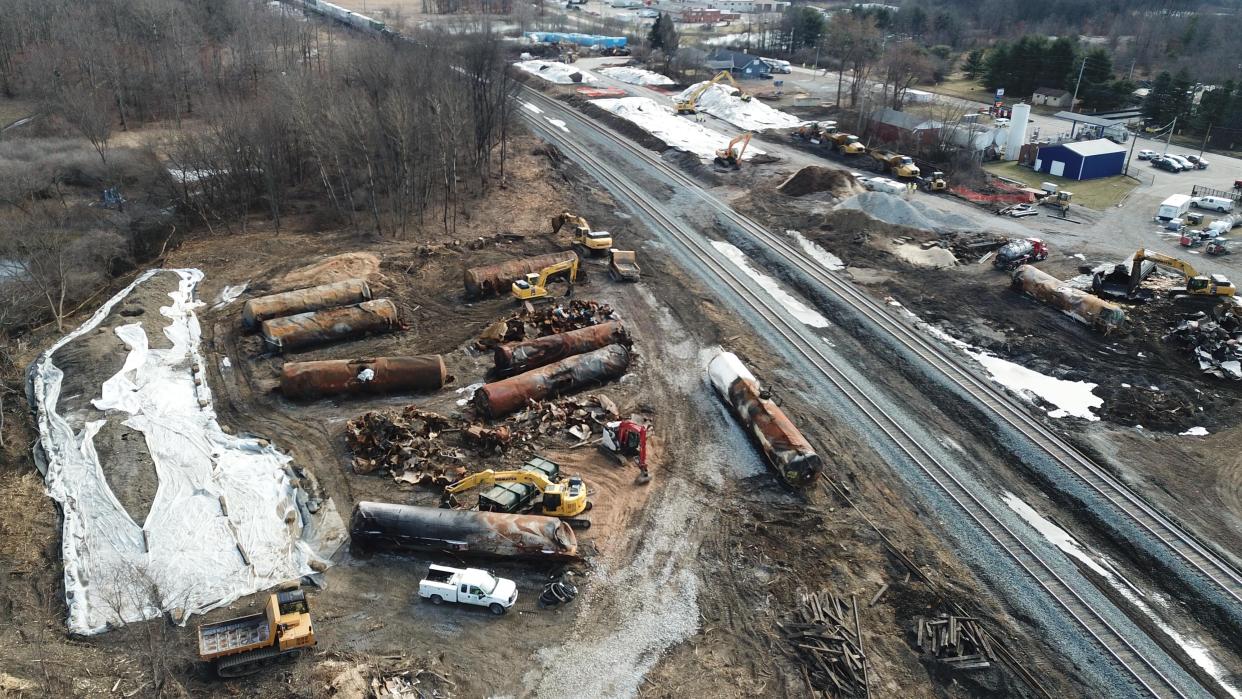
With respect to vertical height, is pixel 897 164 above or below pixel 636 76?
below

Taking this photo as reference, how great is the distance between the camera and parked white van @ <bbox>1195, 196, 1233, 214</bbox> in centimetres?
5428

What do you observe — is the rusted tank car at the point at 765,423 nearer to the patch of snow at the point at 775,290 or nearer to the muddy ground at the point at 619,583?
the muddy ground at the point at 619,583

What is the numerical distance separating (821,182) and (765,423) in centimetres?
3413

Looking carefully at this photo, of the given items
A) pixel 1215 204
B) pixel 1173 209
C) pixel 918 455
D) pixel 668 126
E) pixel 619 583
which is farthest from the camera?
pixel 668 126

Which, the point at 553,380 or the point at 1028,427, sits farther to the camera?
the point at 553,380

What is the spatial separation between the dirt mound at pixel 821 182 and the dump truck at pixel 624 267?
774 inches

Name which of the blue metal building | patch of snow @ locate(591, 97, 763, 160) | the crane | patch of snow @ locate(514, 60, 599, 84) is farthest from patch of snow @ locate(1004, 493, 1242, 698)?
patch of snow @ locate(514, 60, 599, 84)

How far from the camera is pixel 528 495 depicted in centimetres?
2542

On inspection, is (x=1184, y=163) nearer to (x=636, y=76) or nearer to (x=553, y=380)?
(x=636, y=76)

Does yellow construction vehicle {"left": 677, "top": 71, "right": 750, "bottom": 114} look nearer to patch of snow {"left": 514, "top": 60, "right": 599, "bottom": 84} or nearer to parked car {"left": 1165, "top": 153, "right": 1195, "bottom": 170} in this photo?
patch of snow {"left": 514, "top": 60, "right": 599, "bottom": 84}

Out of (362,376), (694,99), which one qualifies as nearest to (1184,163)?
(694,99)

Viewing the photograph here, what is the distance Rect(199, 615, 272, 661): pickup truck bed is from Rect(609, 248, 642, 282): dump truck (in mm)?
27193

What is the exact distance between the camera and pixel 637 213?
2146 inches

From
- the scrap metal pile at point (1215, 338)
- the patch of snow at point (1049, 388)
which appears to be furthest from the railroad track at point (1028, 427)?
the scrap metal pile at point (1215, 338)
